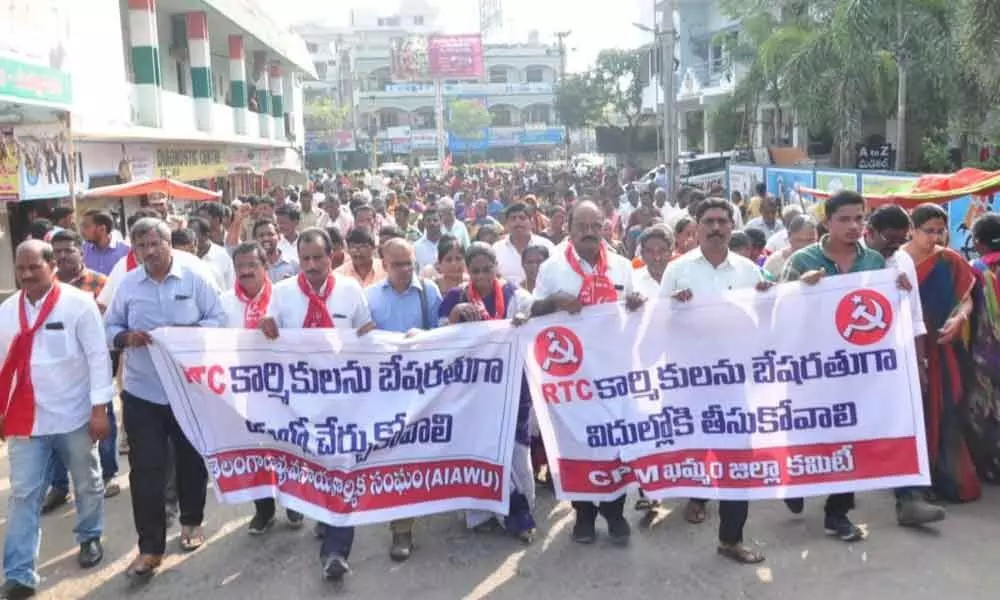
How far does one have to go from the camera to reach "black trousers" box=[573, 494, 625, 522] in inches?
190

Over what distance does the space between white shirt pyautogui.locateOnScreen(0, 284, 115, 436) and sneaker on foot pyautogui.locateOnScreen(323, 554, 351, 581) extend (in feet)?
4.19

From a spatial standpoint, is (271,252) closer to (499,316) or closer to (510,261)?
(510,261)

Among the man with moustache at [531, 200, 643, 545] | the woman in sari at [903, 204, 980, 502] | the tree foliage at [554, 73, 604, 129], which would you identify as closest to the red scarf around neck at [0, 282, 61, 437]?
the man with moustache at [531, 200, 643, 545]

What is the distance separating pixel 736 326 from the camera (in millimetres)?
4660

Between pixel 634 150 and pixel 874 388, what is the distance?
4031 centimetres

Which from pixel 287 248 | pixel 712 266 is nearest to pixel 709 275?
pixel 712 266

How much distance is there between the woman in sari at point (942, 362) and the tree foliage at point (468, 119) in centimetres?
6940

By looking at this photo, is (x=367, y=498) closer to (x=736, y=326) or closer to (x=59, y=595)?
(x=59, y=595)

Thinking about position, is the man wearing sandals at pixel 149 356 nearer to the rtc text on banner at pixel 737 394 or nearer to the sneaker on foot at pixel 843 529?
the rtc text on banner at pixel 737 394

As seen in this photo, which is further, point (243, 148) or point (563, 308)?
point (243, 148)

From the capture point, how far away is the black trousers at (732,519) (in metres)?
4.53

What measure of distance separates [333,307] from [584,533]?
172cm

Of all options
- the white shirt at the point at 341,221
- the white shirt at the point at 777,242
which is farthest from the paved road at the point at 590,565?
the white shirt at the point at 341,221

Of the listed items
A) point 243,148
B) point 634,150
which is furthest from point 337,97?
point 243,148
